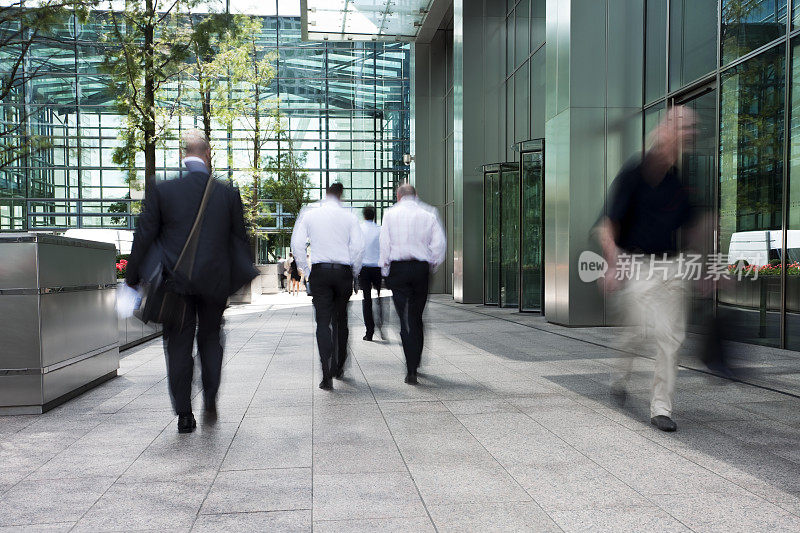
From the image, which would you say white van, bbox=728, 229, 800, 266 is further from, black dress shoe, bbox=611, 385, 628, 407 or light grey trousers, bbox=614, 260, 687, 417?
light grey trousers, bbox=614, 260, 687, 417

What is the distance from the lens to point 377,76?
34.3 metres

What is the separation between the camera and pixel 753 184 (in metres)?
8.97

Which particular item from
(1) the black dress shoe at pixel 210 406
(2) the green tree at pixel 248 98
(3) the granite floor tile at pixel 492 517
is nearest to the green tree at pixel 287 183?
(2) the green tree at pixel 248 98

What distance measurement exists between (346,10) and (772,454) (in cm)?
1900

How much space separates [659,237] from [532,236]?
10740 mm

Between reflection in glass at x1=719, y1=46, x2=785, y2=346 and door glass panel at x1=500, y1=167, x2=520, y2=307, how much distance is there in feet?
21.8

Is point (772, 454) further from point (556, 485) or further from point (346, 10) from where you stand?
point (346, 10)

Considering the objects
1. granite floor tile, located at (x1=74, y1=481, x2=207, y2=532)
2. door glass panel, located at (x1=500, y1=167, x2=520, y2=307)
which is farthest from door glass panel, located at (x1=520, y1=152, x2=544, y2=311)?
granite floor tile, located at (x1=74, y1=481, x2=207, y2=532)

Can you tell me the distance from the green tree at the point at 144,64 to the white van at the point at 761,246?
31.7ft

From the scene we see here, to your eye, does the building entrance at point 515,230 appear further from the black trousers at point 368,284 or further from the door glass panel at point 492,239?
the black trousers at point 368,284

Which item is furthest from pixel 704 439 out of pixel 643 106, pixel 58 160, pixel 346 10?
pixel 58 160

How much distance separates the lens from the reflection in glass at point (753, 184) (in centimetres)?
866

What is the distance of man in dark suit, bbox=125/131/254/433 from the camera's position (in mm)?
4445

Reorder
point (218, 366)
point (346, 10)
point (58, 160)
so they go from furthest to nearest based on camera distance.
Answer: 1. point (58, 160)
2. point (346, 10)
3. point (218, 366)
